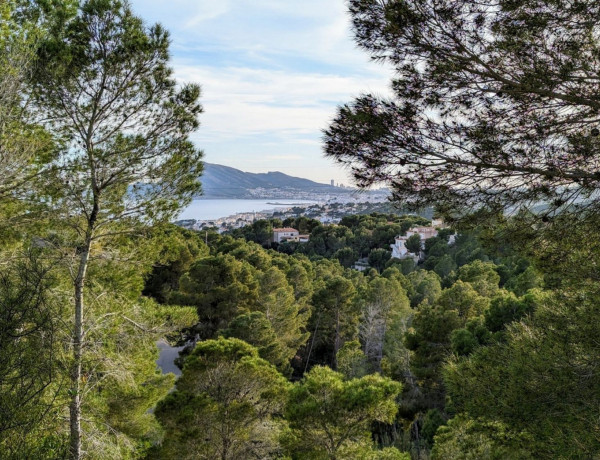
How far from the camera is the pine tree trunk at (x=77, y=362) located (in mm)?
3953

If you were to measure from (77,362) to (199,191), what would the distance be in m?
2.16

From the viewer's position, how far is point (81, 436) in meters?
4.05

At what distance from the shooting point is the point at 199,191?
195 inches

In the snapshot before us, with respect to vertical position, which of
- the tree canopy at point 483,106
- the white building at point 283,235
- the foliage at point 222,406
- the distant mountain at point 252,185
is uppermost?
the distant mountain at point 252,185

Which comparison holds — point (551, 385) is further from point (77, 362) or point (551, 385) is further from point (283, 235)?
point (283, 235)

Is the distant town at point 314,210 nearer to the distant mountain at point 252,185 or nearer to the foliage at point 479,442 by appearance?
the foliage at point 479,442

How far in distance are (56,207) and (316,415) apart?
161 inches

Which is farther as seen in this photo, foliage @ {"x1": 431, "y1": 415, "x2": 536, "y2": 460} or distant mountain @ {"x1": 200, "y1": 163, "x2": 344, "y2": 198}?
distant mountain @ {"x1": 200, "y1": 163, "x2": 344, "y2": 198}

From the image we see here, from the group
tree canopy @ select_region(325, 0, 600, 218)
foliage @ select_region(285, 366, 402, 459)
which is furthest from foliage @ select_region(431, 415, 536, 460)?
tree canopy @ select_region(325, 0, 600, 218)

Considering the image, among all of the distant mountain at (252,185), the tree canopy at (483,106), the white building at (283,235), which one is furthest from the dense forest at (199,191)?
the distant mountain at (252,185)

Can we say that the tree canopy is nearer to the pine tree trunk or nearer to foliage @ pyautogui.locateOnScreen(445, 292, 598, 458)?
foliage @ pyautogui.locateOnScreen(445, 292, 598, 458)

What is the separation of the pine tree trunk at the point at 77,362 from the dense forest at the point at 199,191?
2 cm

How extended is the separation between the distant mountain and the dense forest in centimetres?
12905

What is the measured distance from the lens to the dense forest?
10.1 ft
